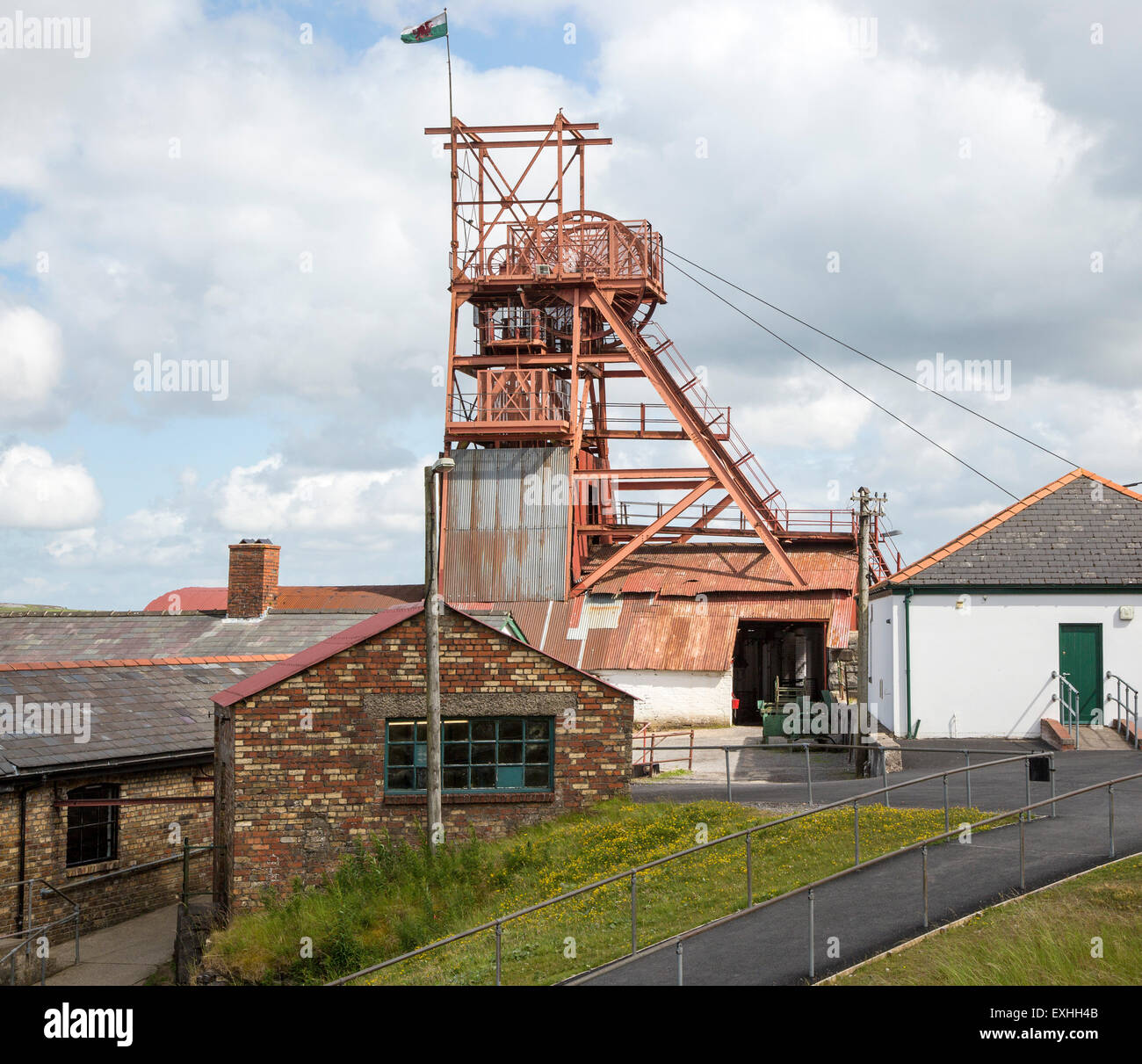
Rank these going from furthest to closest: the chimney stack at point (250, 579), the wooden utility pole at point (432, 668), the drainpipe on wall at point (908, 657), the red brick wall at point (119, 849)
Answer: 1. the chimney stack at point (250, 579)
2. the drainpipe on wall at point (908, 657)
3. the red brick wall at point (119, 849)
4. the wooden utility pole at point (432, 668)

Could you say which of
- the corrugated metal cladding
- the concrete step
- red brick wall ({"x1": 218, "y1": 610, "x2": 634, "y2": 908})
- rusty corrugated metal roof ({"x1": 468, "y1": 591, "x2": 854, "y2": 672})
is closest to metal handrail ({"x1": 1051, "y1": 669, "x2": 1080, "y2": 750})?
the concrete step

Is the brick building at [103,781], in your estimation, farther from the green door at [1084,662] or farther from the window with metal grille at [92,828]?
the green door at [1084,662]

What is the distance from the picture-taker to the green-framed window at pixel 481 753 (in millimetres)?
17984

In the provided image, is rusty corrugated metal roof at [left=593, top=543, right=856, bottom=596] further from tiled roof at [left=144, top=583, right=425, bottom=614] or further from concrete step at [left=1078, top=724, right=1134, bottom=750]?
concrete step at [left=1078, top=724, right=1134, bottom=750]

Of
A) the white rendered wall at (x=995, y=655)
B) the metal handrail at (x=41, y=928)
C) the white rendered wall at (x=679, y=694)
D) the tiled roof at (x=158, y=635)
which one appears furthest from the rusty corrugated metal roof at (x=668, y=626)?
the metal handrail at (x=41, y=928)

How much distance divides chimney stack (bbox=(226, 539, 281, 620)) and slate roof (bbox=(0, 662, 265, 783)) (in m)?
5.88

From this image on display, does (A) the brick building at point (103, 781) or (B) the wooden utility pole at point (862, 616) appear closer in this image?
(A) the brick building at point (103, 781)

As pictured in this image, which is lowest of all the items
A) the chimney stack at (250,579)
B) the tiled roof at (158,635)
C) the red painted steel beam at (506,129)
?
the tiled roof at (158,635)

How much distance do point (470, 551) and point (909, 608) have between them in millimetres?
16134

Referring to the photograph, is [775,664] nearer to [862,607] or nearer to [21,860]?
[862,607]

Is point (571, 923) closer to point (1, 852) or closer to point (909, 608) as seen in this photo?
point (1, 852)

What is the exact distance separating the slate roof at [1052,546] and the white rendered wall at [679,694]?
879cm

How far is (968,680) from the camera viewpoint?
24250 millimetres
